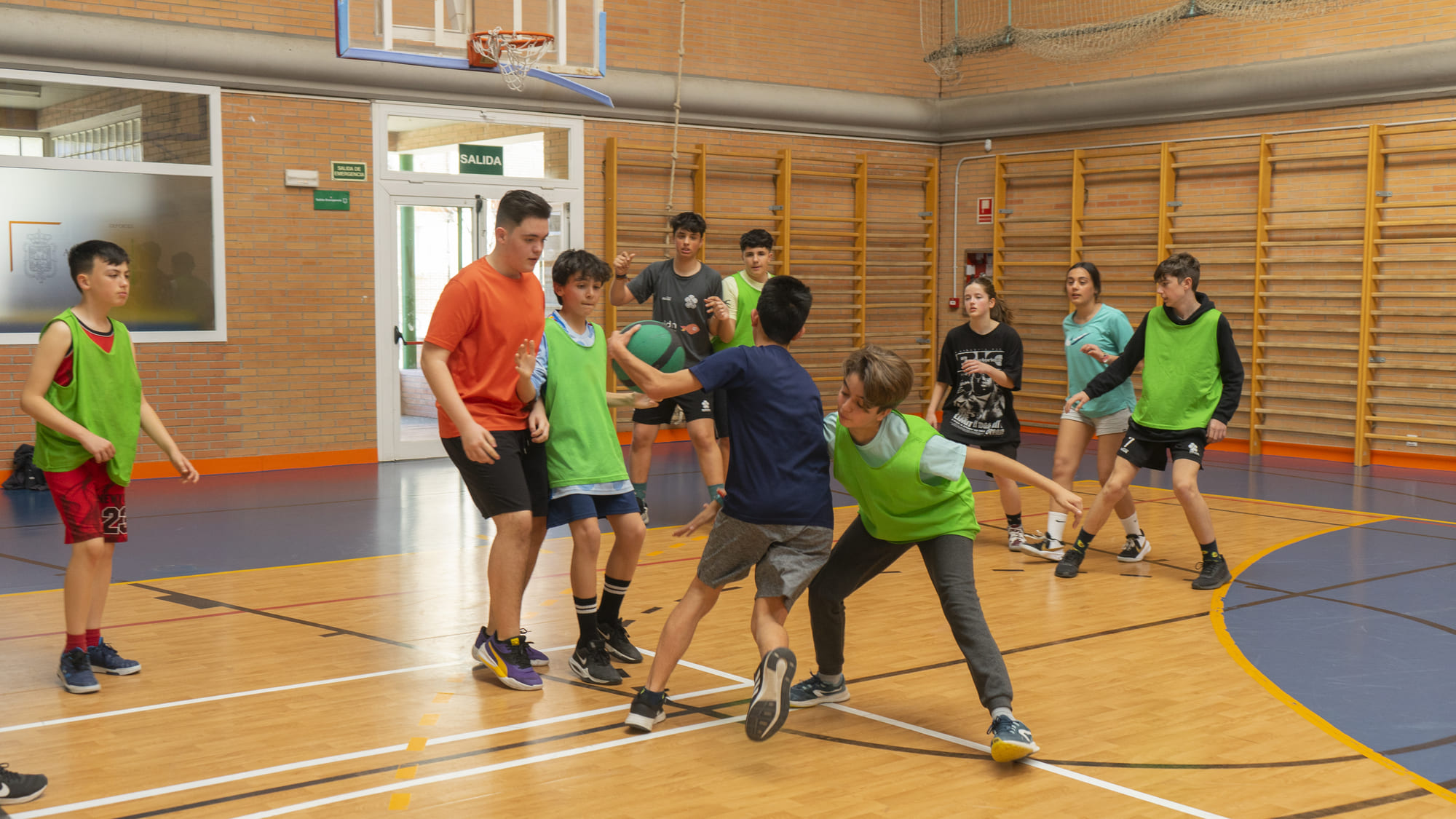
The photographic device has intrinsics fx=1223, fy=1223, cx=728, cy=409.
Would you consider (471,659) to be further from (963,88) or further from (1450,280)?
(963,88)

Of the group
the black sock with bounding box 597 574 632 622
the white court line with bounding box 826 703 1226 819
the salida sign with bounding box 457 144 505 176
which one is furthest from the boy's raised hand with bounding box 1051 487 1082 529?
the salida sign with bounding box 457 144 505 176

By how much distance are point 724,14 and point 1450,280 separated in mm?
7424

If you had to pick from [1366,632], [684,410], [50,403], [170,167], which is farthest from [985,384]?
[170,167]

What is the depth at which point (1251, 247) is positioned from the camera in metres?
12.0

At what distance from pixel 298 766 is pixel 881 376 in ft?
6.91

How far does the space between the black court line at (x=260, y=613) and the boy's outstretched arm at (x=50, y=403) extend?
51.4 inches

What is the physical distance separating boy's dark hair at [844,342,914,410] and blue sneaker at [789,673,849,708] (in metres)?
1.16

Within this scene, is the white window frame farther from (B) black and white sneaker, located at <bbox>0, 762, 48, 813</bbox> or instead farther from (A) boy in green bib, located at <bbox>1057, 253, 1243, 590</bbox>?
(A) boy in green bib, located at <bbox>1057, 253, 1243, 590</bbox>

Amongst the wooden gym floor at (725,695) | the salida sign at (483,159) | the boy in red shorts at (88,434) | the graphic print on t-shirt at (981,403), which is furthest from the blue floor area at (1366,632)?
the salida sign at (483,159)

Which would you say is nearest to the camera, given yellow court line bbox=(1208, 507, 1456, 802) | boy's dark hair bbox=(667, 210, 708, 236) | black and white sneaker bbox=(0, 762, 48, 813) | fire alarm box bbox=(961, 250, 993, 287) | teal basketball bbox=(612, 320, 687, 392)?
black and white sneaker bbox=(0, 762, 48, 813)

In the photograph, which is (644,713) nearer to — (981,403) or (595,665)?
(595,665)

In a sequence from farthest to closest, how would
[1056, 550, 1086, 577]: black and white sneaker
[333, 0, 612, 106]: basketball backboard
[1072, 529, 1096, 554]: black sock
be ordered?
[333, 0, 612, 106]: basketball backboard → [1072, 529, 1096, 554]: black sock → [1056, 550, 1086, 577]: black and white sneaker

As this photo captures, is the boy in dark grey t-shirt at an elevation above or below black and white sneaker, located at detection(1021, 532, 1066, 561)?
above

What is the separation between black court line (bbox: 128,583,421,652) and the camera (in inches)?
204
